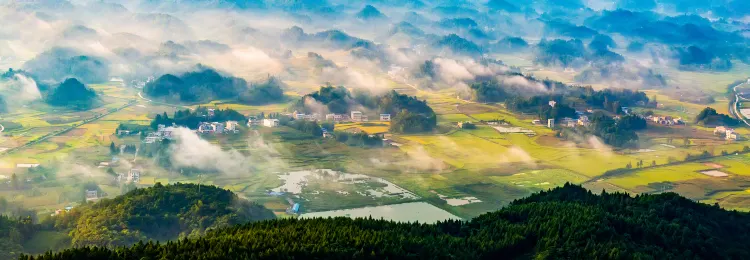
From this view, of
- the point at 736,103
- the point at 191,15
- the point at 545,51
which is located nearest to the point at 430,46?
the point at 545,51

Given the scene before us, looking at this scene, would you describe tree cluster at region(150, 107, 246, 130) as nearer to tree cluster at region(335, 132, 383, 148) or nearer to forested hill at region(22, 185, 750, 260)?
tree cluster at region(335, 132, 383, 148)

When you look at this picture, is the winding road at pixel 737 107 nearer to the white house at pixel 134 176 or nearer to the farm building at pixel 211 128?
the farm building at pixel 211 128

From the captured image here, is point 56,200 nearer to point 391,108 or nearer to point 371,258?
point 371,258

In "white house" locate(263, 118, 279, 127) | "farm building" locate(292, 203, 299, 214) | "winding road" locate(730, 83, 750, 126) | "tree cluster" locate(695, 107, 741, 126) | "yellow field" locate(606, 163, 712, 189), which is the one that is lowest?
"farm building" locate(292, 203, 299, 214)

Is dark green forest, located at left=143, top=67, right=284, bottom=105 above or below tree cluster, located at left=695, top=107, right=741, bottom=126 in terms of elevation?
above

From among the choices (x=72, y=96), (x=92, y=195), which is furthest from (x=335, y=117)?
(x=92, y=195)

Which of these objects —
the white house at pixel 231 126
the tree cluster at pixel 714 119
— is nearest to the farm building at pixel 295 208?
the white house at pixel 231 126

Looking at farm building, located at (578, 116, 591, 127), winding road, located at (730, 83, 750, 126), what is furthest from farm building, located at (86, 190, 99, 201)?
winding road, located at (730, 83, 750, 126)
